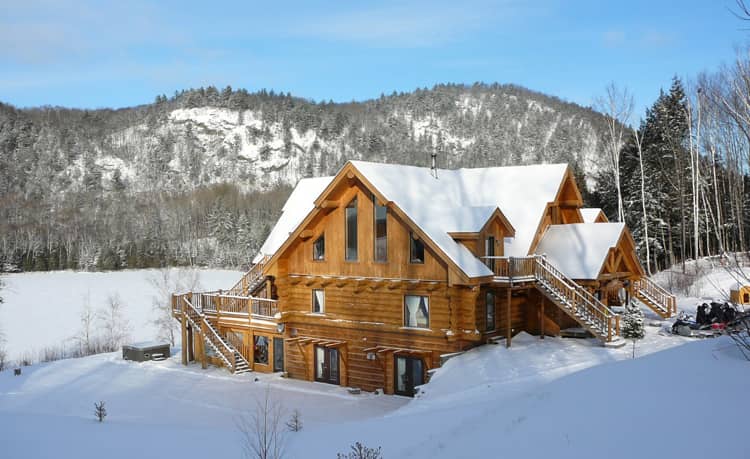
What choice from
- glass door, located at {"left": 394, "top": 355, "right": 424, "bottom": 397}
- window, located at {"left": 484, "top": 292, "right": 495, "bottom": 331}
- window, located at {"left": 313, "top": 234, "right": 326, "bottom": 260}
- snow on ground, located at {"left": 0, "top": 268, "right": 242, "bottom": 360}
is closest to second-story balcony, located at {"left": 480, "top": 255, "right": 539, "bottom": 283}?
window, located at {"left": 484, "top": 292, "right": 495, "bottom": 331}

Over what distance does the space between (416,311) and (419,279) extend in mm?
1222

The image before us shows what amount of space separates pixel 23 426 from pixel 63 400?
24.4ft

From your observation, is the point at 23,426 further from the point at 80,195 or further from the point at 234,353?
the point at 80,195

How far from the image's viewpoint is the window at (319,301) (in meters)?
23.8

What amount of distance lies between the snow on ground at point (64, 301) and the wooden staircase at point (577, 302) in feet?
110

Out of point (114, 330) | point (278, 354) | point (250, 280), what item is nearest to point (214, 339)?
point (278, 354)

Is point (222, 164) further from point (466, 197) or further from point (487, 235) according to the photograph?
point (487, 235)

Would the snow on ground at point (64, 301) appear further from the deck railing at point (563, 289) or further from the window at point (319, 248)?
the deck railing at point (563, 289)

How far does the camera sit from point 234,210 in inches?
5187

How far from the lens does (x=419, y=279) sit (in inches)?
821

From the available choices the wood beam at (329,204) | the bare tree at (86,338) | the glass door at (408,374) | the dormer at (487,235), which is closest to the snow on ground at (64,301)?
the bare tree at (86,338)

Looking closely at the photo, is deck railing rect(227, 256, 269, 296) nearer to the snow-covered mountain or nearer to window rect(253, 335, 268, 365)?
window rect(253, 335, 268, 365)

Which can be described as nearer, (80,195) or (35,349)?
(35,349)

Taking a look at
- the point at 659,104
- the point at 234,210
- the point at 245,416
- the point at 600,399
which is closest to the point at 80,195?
the point at 234,210
